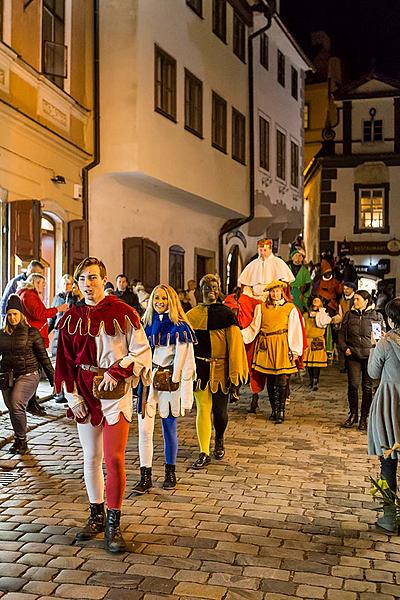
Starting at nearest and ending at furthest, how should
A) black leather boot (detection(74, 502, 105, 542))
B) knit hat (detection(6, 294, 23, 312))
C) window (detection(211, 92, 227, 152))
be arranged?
black leather boot (detection(74, 502, 105, 542)), knit hat (detection(6, 294, 23, 312)), window (detection(211, 92, 227, 152))

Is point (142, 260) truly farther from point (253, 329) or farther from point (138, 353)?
point (138, 353)

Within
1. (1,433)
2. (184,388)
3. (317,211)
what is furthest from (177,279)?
(317,211)

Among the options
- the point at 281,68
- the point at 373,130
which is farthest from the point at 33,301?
the point at 373,130

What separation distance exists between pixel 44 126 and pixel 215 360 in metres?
7.06

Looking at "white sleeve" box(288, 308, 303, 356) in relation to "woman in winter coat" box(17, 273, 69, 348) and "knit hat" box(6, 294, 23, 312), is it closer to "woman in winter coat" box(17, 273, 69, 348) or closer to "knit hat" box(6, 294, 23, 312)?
"woman in winter coat" box(17, 273, 69, 348)

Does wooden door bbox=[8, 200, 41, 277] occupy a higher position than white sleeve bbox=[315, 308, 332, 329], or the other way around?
wooden door bbox=[8, 200, 41, 277]

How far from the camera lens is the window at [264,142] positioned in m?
23.4

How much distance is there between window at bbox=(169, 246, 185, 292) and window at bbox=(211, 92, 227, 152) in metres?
3.01

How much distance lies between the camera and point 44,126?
1268 cm

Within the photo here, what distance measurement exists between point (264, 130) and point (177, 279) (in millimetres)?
7253

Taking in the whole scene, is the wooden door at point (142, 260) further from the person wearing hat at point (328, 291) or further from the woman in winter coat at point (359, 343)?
the woman in winter coat at point (359, 343)

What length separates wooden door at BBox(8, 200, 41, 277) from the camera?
455 inches

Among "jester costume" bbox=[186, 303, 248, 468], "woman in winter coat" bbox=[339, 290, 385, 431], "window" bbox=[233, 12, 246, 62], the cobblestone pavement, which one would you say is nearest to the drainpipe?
"window" bbox=[233, 12, 246, 62]

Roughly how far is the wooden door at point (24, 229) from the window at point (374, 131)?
968 inches
